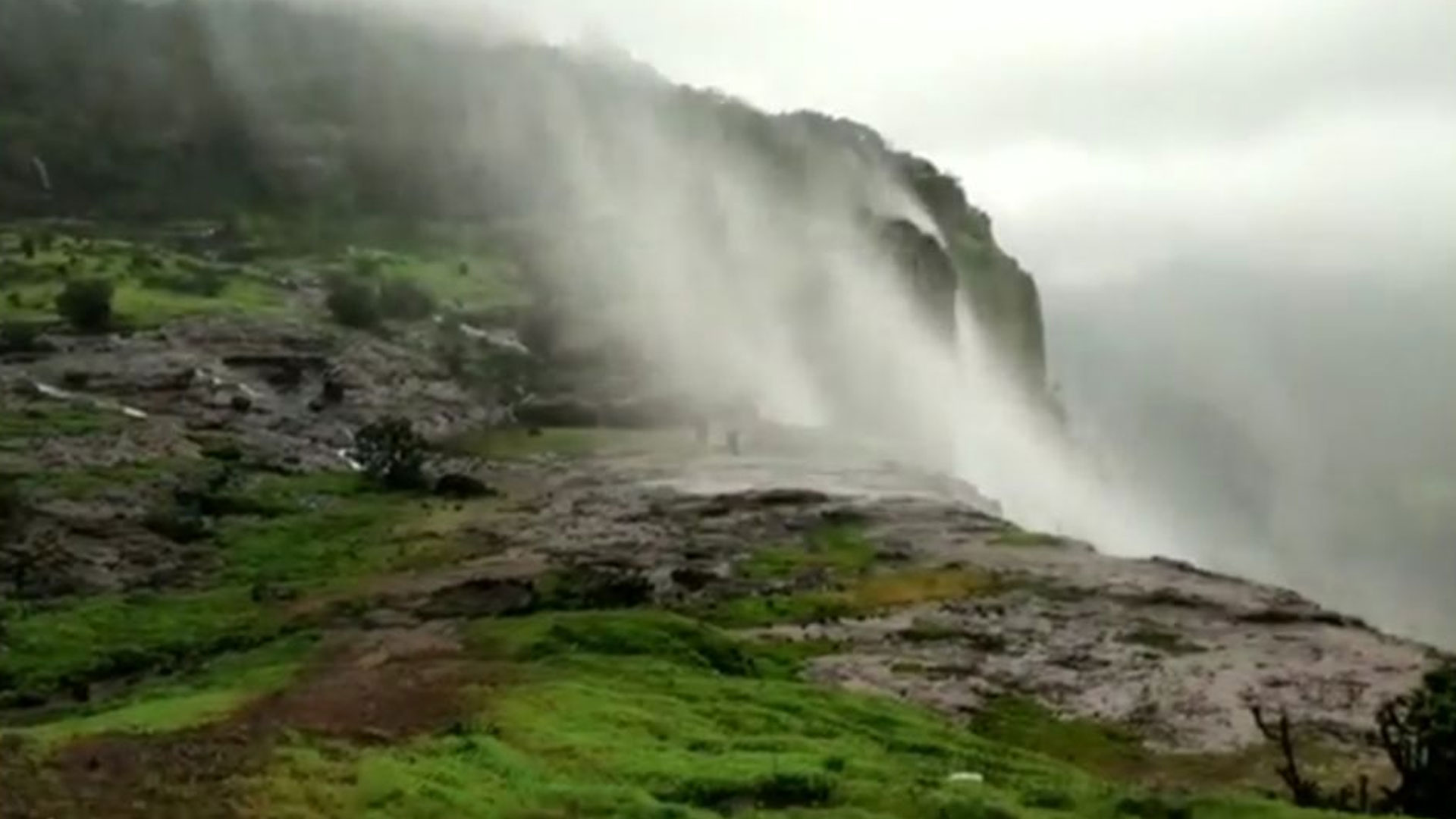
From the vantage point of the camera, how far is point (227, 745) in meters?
50.3

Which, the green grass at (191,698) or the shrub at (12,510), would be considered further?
the shrub at (12,510)

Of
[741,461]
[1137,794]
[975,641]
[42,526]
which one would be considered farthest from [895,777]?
[741,461]

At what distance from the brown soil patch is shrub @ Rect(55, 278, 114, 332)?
395ft

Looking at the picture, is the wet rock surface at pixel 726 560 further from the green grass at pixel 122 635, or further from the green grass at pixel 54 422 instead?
the green grass at pixel 122 635

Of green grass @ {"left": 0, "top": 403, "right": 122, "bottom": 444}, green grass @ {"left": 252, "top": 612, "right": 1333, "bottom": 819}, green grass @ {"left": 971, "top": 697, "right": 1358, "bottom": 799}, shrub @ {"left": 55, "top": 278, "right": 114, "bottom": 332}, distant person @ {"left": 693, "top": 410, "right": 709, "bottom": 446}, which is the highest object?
shrub @ {"left": 55, "top": 278, "right": 114, "bottom": 332}

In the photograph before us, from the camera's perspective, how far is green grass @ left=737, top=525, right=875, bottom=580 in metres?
110

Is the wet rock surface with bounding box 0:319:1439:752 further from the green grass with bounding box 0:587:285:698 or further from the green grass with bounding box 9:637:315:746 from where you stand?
the green grass with bounding box 9:637:315:746

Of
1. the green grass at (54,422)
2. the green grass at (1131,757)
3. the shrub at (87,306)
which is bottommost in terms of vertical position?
the green grass at (1131,757)

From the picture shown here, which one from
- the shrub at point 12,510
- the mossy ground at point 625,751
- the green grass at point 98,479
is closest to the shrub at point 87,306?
the green grass at point 98,479

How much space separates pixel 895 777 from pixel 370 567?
65.8m

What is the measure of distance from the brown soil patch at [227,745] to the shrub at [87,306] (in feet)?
395

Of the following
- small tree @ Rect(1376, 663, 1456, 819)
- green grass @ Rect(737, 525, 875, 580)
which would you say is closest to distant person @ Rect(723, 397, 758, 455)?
green grass @ Rect(737, 525, 875, 580)

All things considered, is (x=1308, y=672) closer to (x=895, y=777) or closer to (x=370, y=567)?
(x=895, y=777)

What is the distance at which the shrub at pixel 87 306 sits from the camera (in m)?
186
